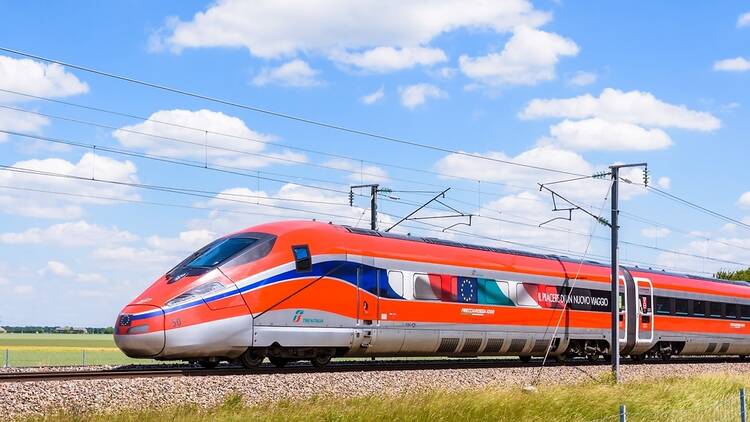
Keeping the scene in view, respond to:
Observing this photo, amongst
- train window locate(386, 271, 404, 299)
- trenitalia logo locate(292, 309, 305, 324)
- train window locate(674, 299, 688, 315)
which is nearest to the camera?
trenitalia logo locate(292, 309, 305, 324)

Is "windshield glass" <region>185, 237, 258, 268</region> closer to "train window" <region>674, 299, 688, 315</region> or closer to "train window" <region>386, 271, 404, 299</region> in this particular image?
"train window" <region>386, 271, 404, 299</region>

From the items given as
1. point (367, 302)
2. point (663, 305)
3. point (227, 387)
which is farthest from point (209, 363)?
point (663, 305)

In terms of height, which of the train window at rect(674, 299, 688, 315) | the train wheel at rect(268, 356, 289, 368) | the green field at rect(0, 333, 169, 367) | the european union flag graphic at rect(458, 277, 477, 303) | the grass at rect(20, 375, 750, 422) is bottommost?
the green field at rect(0, 333, 169, 367)

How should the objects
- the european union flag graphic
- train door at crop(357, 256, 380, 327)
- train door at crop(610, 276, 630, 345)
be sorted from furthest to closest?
train door at crop(610, 276, 630, 345) < the european union flag graphic < train door at crop(357, 256, 380, 327)

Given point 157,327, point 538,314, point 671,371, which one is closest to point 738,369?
point 671,371

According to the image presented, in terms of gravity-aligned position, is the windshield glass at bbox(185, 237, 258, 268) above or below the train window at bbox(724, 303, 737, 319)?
above

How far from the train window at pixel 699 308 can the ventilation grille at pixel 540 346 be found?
10.5 m

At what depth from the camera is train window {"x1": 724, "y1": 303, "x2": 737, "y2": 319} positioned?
40.4 meters

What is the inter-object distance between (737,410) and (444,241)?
10286 mm

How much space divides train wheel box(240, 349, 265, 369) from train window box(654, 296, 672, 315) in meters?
19.5

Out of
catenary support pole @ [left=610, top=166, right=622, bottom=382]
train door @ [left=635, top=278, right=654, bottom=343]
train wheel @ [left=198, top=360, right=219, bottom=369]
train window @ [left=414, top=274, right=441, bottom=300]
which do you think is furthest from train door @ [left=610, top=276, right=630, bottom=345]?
train wheel @ [left=198, top=360, right=219, bottom=369]

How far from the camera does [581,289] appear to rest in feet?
107

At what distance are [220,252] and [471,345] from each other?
8.96 metres

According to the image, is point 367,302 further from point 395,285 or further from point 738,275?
point 738,275
